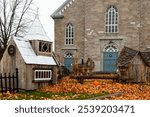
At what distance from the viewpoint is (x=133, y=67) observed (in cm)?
2400

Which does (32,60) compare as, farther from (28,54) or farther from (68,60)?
(68,60)

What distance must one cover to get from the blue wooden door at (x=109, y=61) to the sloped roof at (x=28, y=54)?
63.9 ft

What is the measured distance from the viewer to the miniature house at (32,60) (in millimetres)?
17688

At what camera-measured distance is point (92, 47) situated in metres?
39.6

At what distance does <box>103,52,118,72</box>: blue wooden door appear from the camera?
127 ft

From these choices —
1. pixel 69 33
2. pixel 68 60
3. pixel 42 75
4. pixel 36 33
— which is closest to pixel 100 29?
pixel 69 33

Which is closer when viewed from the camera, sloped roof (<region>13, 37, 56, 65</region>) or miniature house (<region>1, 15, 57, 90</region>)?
miniature house (<region>1, 15, 57, 90</region>)

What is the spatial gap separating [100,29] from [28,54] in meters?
22.1

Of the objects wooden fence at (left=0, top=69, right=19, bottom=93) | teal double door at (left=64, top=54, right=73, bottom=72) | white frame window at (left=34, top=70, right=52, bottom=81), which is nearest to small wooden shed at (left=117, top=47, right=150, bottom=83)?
white frame window at (left=34, top=70, right=52, bottom=81)

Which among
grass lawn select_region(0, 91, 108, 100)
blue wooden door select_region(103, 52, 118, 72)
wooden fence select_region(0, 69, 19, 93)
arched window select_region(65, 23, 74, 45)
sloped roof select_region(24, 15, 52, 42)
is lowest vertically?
grass lawn select_region(0, 91, 108, 100)

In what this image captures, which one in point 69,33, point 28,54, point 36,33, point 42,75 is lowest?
point 42,75

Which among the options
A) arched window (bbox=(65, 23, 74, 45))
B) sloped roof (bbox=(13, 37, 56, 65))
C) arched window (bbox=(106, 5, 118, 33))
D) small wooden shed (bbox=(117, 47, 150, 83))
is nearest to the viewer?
sloped roof (bbox=(13, 37, 56, 65))

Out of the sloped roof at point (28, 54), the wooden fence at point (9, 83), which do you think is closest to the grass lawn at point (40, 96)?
the wooden fence at point (9, 83)

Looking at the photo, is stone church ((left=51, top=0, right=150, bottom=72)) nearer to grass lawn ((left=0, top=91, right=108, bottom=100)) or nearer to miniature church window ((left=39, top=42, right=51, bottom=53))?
miniature church window ((left=39, top=42, right=51, bottom=53))
